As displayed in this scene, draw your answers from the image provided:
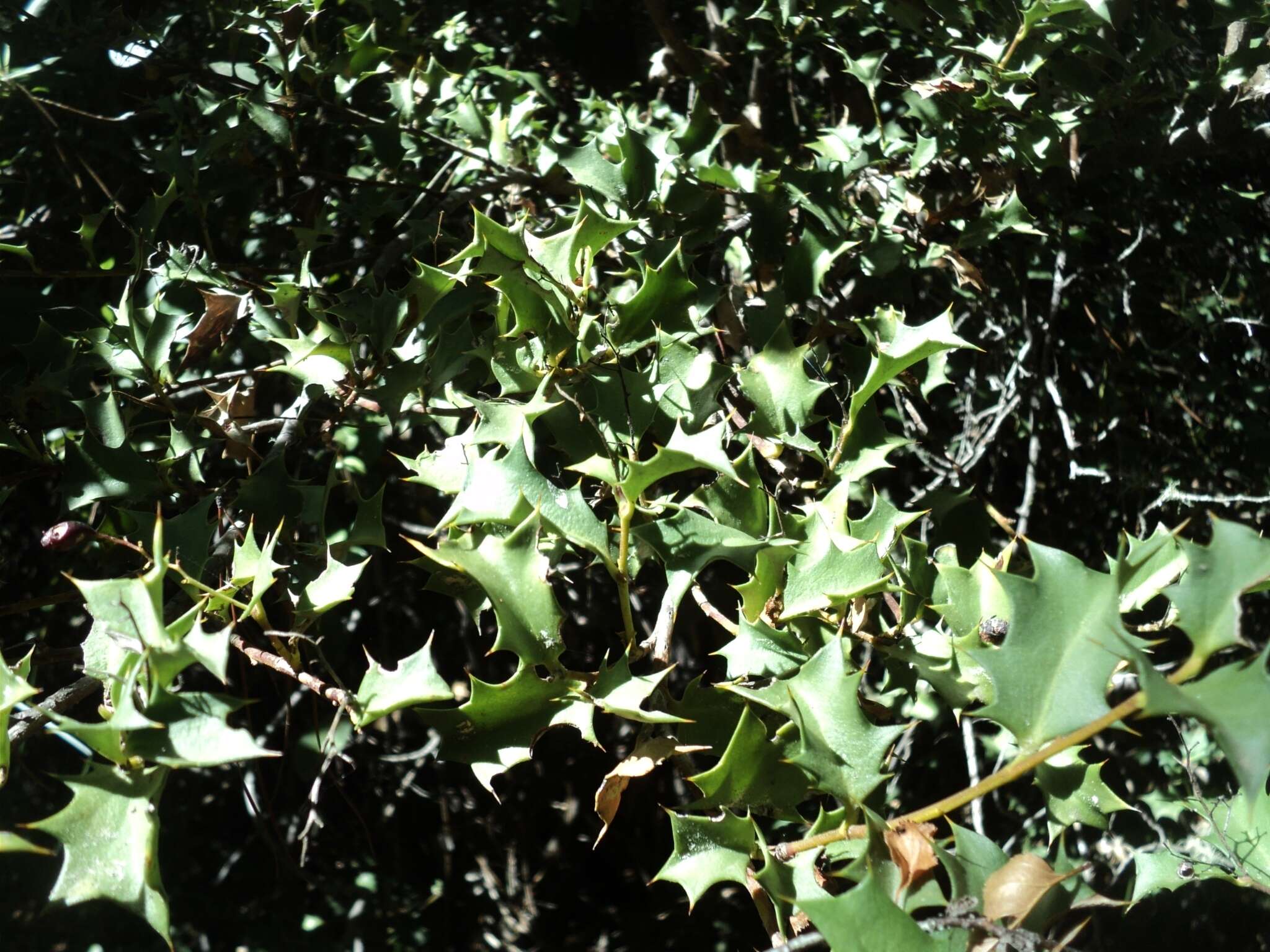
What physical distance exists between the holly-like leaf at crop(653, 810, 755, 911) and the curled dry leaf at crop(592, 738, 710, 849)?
5cm

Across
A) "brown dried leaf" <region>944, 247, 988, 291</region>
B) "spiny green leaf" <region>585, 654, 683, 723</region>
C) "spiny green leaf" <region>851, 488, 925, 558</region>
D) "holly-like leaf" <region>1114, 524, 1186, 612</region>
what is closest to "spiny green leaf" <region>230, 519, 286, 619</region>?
"spiny green leaf" <region>585, 654, 683, 723</region>

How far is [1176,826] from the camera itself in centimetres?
159

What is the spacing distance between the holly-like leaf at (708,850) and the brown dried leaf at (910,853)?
0.29 feet

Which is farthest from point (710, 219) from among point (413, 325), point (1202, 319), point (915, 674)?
point (1202, 319)

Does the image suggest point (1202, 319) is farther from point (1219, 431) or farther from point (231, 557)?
point (231, 557)

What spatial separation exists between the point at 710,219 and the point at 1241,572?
0.71m

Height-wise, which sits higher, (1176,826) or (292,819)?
(1176,826)

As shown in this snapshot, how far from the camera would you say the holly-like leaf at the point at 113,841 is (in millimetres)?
515

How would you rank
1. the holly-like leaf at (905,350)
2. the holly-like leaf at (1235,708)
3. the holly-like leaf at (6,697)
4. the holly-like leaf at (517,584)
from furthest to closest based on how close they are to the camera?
the holly-like leaf at (905,350) → the holly-like leaf at (517,584) → the holly-like leaf at (6,697) → the holly-like leaf at (1235,708)

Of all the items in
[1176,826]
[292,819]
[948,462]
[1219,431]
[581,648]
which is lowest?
[292,819]

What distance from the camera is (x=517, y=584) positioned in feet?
2.08

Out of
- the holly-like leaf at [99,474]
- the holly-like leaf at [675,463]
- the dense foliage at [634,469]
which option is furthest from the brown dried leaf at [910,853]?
the holly-like leaf at [99,474]

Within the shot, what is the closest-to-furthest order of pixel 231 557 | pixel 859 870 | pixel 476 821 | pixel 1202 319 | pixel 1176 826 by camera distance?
pixel 859 870 → pixel 231 557 → pixel 1202 319 → pixel 1176 826 → pixel 476 821

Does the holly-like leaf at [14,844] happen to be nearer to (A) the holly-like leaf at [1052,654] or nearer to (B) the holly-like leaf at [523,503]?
(B) the holly-like leaf at [523,503]
